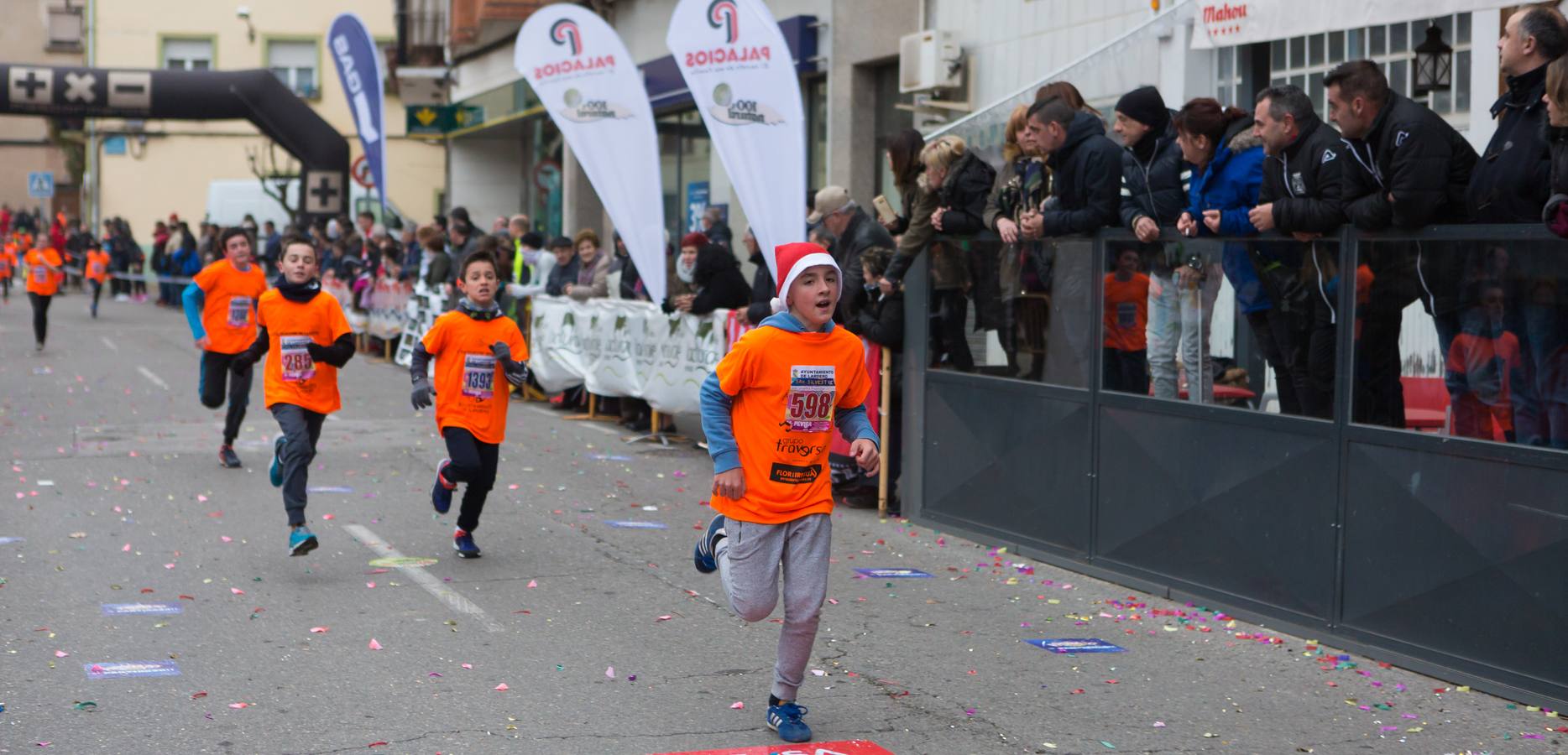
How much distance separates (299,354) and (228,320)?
3.93 meters

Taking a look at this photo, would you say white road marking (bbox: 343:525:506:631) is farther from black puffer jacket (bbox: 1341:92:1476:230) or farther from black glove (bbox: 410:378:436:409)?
black puffer jacket (bbox: 1341:92:1476:230)

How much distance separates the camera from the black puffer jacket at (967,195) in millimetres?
9602

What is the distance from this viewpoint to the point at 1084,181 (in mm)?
8609

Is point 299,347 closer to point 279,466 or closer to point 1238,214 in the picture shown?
point 279,466

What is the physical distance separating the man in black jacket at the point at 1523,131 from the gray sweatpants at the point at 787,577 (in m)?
2.89

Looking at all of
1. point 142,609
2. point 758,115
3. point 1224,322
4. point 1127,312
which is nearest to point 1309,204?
point 1224,322

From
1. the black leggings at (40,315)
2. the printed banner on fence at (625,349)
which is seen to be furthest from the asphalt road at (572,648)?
the black leggings at (40,315)

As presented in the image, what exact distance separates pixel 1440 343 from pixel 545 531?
17.2 feet

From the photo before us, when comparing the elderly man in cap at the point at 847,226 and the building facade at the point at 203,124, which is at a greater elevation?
the building facade at the point at 203,124

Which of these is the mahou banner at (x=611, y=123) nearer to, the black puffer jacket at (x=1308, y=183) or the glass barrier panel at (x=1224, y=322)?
the glass barrier panel at (x=1224, y=322)

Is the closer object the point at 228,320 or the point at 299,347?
the point at 299,347

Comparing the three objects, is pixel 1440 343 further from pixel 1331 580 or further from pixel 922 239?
pixel 922 239

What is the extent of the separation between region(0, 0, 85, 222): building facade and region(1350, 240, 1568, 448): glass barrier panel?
5958cm

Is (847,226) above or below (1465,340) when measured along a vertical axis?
above
